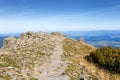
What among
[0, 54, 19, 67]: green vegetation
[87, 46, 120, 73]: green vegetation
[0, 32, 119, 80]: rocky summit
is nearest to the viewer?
[0, 32, 119, 80]: rocky summit

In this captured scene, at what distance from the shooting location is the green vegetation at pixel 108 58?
70.8 ft

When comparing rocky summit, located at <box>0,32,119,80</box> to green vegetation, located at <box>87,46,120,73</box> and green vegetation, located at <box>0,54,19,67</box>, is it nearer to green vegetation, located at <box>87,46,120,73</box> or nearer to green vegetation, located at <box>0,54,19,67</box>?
green vegetation, located at <box>0,54,19,67</box>

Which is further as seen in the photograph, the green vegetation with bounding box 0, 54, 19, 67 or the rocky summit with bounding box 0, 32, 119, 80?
the green vegetation with bounding box 0, 54, 19, 67

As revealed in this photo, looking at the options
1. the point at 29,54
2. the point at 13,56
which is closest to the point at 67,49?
the point at 29,54

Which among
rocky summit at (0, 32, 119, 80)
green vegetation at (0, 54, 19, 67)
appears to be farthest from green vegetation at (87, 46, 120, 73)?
green vegetation at (0, 54, 19, 67)

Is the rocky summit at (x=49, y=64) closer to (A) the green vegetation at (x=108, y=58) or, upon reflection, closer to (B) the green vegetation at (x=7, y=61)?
(B) the green vegetation at (x=7, y=61)

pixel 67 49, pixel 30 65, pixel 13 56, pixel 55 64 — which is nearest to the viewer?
pixel 30 65

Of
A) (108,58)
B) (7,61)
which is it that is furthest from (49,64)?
(108,58)

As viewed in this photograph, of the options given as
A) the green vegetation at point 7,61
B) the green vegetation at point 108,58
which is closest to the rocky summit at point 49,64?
the green vegetation at point 7,61

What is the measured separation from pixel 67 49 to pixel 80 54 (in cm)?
316

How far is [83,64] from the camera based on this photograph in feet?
73.8

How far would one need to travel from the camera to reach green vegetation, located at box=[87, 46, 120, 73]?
2158cm

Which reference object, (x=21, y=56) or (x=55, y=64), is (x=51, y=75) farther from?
(x=21, y=56)

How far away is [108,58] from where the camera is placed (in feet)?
73.1
